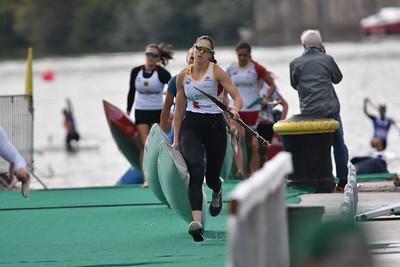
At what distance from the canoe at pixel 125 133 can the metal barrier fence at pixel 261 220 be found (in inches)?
486

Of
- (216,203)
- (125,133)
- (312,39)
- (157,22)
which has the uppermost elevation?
(157,22)

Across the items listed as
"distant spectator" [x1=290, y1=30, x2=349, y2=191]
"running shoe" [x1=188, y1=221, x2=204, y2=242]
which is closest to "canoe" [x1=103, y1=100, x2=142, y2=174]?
"distant spectator" [x1=290, y1=30, x2=349, y2=191]

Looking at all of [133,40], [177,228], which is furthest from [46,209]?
[133,40]

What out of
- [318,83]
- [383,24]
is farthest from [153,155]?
[383,24]

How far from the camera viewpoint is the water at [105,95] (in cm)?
3841

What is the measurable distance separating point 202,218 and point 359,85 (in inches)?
2417

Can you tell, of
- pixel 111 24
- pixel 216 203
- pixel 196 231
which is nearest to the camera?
pixel 196 231

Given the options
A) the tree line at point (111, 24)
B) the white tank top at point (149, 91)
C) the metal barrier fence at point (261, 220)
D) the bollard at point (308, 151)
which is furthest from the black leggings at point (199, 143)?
the tree line at point (111, 24)

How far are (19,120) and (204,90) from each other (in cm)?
819

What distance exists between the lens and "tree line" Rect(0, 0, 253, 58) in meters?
128

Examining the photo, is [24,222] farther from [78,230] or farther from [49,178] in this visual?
[49,178]

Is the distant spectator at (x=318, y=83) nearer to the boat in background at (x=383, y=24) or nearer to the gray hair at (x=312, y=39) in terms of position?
the gray hair at (x=312, y=39)

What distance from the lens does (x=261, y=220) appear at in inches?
291

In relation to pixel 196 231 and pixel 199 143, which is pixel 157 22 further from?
pixel 196 231
